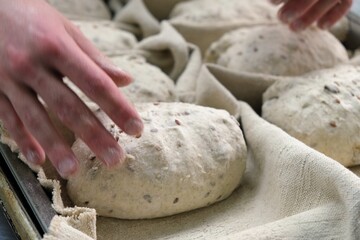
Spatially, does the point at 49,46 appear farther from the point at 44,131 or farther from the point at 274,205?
the point at 274,205

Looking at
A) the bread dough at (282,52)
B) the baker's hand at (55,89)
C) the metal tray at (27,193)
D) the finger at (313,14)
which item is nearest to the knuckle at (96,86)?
the baker's hand at (55,89)

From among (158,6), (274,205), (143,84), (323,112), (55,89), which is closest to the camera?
(55,89)

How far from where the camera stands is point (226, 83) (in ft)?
4.40

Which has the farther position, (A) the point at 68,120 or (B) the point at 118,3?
(B) the point at 118,3

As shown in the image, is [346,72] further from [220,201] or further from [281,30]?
[220,201]

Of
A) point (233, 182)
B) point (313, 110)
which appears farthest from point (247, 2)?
point (233, 182)

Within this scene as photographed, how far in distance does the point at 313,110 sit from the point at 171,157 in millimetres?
349

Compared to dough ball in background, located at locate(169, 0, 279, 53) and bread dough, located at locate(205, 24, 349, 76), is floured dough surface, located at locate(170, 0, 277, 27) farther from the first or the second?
bread dough, located at locate(205, 24, 349, 76)

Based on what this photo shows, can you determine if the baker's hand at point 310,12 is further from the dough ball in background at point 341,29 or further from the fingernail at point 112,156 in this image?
the fingernail at point 112,156

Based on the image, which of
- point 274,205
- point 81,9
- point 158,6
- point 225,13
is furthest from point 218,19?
point 274,205

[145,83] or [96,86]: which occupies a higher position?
[96,86]

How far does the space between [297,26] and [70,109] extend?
31.3 inches

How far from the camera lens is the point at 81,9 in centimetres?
171

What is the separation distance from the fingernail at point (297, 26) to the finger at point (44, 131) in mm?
795
